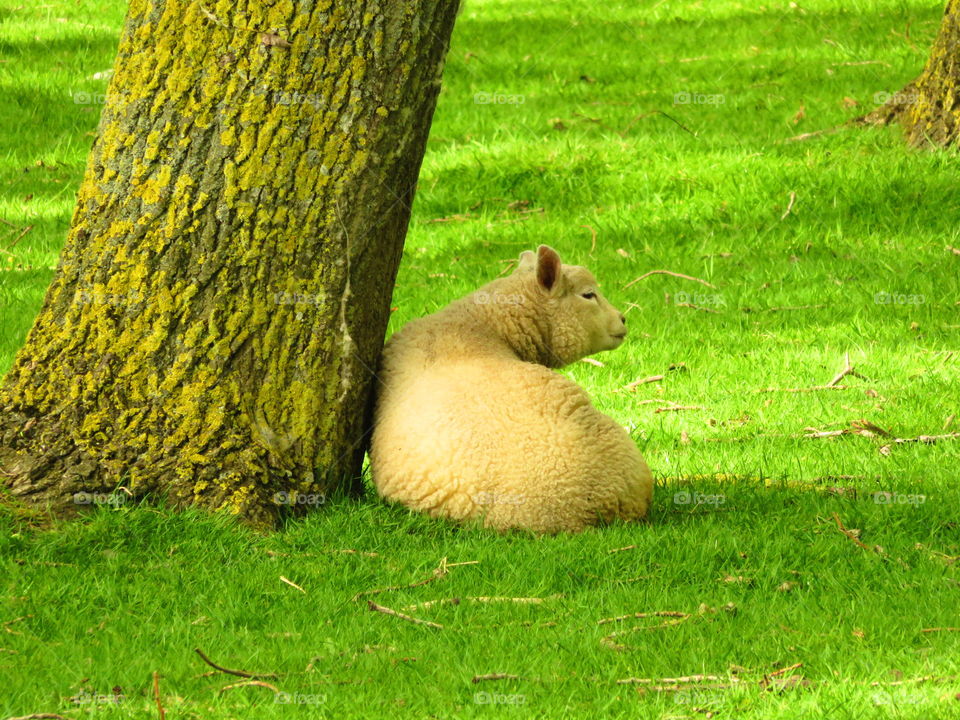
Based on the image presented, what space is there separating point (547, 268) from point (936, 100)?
625 cm

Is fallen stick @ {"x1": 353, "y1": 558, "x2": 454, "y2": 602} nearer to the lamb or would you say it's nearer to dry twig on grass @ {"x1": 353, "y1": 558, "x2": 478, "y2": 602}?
dry twig on grass @ {"x1": 353, "y1": 558, "x2": 478, "y2": 602}

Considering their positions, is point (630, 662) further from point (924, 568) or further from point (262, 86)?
point (262, 86)

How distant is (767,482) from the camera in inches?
258

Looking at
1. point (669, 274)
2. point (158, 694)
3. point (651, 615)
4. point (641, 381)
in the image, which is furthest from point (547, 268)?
point (669, 274)

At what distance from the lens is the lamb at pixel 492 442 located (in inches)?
214

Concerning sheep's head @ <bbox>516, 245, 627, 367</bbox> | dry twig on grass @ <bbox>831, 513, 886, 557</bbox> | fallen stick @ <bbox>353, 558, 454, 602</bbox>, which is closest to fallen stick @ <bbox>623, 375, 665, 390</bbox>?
sheep's head @ <bbox>516, 245, 627, 367</bbox>

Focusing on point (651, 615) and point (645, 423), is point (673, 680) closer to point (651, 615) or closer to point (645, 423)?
point (651, 615)

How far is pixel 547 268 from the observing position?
20.6 feet

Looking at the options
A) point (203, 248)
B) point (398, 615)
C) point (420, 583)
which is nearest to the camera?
point (398, 615)

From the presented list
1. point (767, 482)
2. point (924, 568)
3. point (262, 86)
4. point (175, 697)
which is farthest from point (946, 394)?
point (175, 697)

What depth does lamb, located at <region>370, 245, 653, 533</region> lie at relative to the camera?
543 centimetres

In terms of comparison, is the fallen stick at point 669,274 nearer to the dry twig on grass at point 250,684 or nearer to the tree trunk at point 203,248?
the tree trunk at point 203,248

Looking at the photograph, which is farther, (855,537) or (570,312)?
(570,312)

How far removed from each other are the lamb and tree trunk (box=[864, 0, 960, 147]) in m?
6.12
